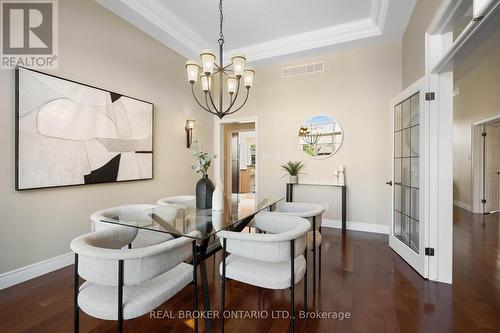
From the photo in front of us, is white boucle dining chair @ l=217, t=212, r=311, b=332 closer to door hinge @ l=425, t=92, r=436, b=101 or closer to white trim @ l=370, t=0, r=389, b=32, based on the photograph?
door hinge @ l=425, t=92, r=436, b=101

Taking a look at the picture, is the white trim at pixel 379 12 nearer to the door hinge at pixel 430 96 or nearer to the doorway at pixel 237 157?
the door hinge at pixel 430 96

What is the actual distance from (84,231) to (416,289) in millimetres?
3612

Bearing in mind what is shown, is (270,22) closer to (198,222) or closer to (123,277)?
(198,222)

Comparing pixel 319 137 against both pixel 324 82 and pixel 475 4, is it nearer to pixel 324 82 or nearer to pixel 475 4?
pixel 324 82

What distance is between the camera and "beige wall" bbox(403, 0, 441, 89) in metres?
2.41

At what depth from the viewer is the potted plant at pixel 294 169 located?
13.8 ft

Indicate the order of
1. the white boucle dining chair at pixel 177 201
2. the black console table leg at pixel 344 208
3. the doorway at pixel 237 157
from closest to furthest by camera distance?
the white boucle dining chair at pixel 177 201
the black console table leg at pixel 344 208
the doorway at pixel 237 157

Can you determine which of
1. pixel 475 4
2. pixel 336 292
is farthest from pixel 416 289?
pixel 475 4

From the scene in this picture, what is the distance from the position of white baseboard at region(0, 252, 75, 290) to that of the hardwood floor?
7cm

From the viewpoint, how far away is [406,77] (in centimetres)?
332

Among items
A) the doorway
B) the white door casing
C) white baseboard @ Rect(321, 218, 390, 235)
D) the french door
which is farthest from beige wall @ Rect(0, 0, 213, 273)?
the white door casing

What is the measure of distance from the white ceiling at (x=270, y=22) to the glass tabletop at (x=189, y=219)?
107 inches

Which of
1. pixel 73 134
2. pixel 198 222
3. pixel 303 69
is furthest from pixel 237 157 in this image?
pixel 198 222

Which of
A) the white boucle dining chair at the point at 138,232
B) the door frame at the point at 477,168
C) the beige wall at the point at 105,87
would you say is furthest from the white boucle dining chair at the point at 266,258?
the door frame at the point at 477,168
